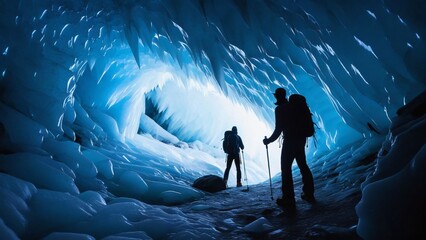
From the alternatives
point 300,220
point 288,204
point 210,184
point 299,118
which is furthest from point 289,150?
point 210,184

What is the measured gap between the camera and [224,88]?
801 centimetres

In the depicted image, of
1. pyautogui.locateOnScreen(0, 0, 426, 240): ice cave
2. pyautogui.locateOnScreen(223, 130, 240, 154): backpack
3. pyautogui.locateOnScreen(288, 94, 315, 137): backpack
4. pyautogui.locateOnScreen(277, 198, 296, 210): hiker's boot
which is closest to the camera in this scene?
pyautogui.locateOnScreen(0, 0, 426, 240): ice cave

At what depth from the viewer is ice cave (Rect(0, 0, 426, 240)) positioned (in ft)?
7.07

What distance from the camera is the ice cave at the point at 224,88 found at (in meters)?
2.16

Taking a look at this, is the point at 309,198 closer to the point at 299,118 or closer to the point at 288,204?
the point at 288,204

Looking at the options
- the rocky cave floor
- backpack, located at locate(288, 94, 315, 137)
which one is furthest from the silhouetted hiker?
the rocky cave floor

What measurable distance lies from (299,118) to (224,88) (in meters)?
4.65

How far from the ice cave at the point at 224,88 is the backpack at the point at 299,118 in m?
0.90

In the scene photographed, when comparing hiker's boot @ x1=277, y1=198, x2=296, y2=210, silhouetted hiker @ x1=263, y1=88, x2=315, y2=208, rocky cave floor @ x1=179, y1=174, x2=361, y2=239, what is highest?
silhouetted hiker @ x1=263, y1=88, x2=315, y2=208

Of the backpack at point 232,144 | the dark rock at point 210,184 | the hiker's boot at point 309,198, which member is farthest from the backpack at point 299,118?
the backpack at point 232,144

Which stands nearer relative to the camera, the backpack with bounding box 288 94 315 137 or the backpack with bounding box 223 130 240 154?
the backpack with bounding box 288 94 315 137

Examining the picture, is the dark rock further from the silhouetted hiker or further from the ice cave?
the silhouetted hiker

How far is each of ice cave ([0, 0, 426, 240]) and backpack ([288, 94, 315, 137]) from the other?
90cm

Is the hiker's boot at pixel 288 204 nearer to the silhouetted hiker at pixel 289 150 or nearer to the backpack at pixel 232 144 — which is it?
the silhouetted hiker at pixel 289 150
